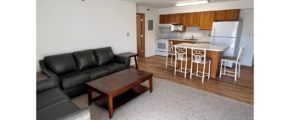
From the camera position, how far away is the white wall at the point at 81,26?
317 cm

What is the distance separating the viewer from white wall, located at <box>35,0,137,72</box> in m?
3.17

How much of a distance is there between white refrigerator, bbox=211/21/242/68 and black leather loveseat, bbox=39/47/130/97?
10.2 ft

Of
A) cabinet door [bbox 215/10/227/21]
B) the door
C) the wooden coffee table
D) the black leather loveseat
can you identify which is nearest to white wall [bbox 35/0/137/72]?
the black leather loveseat

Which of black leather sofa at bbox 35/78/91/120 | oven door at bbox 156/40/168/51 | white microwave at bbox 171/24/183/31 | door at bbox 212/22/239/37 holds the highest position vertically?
white microwave at bbox 171/24/183/31

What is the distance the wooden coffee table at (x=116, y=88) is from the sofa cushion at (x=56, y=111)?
0.51 m

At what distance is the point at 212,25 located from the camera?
5168 mm

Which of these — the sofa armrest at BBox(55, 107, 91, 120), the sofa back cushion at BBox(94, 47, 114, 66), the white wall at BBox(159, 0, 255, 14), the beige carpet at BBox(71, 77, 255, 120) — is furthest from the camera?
the white wall at BBox(159, 0, 255, 14)

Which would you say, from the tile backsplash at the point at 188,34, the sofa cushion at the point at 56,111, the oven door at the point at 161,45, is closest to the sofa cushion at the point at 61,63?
the sofa cushion at the point at 56,111

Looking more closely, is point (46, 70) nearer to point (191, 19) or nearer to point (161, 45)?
point (161, 45)

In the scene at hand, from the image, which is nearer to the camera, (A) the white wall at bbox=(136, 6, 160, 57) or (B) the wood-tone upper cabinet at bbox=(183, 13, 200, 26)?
(B) the wood-tone upper cabinet at bbox=(183, 13, 200, 26)

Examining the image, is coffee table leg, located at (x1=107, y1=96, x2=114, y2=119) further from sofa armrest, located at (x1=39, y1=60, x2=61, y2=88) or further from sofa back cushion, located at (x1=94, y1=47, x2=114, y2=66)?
sofa back cushion, located at (x1=94, y1=47, x2=114, y2=66)
